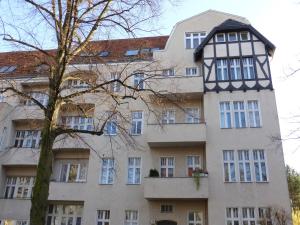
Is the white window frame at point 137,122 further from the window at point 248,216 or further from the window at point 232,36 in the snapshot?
the window at point 248,216

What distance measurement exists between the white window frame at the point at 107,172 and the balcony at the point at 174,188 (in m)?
2.72

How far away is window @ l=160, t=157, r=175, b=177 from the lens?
1912 centimetres

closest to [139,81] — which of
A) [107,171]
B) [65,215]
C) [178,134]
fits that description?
[178,134]

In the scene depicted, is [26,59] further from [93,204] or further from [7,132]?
[7,132]

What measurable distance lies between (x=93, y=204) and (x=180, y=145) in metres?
6.28

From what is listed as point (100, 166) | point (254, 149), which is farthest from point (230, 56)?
point (100, 166)

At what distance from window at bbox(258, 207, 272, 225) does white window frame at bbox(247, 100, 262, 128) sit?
465cm

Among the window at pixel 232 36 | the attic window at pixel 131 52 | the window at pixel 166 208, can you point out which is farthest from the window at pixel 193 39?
the window at pixel 166 208

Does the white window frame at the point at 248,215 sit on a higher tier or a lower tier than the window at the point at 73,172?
lower

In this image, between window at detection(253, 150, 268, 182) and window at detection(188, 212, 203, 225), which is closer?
window at detection(253, 150, 268, 182)

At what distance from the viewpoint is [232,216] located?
16.7 m

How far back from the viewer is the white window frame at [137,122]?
2024 cm

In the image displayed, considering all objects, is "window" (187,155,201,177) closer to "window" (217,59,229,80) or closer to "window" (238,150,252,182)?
"window" (238,150,252,182)

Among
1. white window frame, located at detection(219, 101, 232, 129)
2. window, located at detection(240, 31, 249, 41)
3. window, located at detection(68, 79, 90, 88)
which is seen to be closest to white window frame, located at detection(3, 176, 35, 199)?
window, located at detection(68, 79, 90, 88)
